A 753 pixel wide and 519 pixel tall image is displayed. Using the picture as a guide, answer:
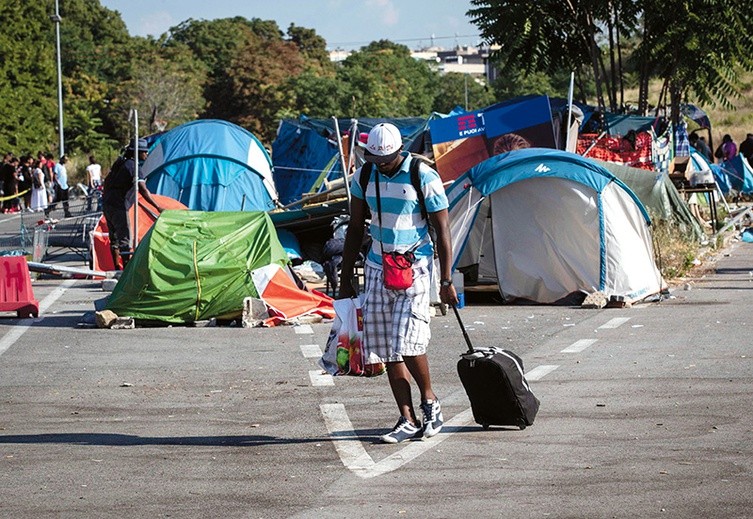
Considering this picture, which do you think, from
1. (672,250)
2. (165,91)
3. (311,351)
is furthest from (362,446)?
(165,91)

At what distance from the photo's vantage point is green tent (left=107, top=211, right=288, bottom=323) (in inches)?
560

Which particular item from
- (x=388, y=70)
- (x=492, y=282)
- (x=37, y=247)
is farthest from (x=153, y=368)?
(x=388, y=70)

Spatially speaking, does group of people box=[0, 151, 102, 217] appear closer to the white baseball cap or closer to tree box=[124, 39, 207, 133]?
tree box=[124, 39, 207, 133]

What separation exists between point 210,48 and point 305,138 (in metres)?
73.7

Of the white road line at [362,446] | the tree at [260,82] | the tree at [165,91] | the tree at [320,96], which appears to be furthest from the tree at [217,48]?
the white road line at [362,446]

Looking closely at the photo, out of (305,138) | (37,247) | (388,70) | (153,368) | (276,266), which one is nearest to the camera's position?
(153,368)

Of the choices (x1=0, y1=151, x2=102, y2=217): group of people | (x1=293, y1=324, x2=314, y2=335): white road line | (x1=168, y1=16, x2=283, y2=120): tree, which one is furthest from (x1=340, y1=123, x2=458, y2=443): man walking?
(x1=168, y1=16, x2=283, y2=120): tree

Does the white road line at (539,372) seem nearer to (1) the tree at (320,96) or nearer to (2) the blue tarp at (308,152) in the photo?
(2) the blue tarp at (308,152)

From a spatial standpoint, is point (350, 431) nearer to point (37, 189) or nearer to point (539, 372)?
point (539, 372)

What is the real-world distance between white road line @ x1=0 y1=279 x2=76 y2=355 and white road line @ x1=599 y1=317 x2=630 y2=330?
5.96 m

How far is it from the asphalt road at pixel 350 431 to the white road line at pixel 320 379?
0.04m

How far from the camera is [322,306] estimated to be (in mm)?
14734

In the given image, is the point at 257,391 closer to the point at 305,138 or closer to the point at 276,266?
the point at 276,266

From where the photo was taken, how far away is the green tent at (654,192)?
20703 millimetres
